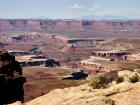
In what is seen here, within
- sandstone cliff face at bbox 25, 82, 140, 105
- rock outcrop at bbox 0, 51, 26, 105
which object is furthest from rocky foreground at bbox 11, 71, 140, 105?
rock outcrop at bbox 0, 51, 26, 105

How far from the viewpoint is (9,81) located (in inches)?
1628

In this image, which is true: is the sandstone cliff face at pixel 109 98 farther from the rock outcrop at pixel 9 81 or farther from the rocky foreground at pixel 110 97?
the rock outcrop at pixel 9 81

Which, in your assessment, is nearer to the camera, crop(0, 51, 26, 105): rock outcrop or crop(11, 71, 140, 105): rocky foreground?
crop(11, 71, 140, 105): rocky foreground

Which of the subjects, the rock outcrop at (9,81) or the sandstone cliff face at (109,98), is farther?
the rock outcrop at (9,81)

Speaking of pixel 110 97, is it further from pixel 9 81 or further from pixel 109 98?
pixel 9 81

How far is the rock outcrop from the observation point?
40.7 metres

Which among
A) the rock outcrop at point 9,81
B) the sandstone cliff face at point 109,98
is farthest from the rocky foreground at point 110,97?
the rock outcrop at point 9,81

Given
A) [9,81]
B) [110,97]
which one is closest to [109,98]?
[110,97]

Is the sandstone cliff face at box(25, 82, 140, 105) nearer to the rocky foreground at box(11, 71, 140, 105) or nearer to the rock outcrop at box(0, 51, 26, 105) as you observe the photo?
the rocky foreground at box(11, 71, 140, 105)

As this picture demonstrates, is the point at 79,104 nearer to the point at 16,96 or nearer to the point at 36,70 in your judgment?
the point at 16,96

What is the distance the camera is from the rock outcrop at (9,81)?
40.7 m

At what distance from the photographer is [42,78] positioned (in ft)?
434

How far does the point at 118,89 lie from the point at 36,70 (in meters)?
130

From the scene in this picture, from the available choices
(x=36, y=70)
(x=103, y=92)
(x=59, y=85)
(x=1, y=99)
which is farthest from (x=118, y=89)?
(x=36, y=70)
